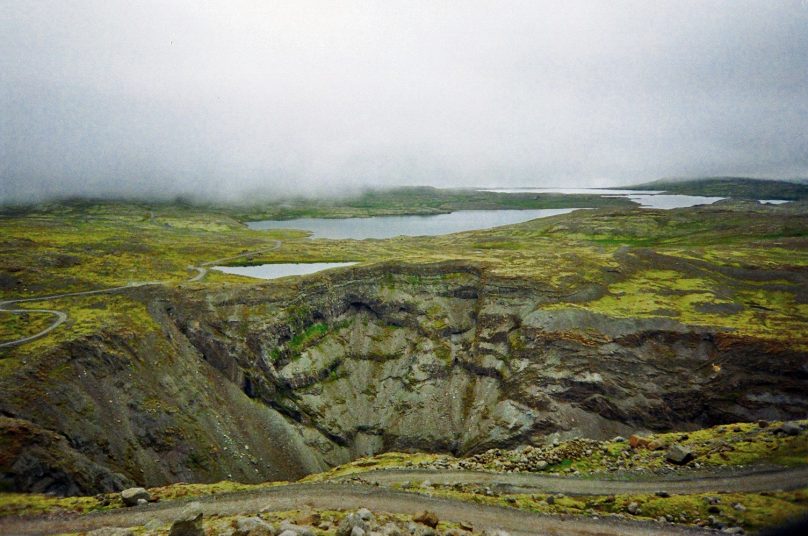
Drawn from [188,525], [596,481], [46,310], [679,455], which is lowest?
[596,481]

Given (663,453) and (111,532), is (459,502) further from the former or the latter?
(111,532)

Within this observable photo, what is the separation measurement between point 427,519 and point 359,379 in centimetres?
5196

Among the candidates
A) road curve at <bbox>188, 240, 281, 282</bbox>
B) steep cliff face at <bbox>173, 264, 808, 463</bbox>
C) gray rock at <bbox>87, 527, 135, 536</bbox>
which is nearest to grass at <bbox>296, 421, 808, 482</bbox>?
gray rock at <bbox>87, 527, 135, 536</bbox>

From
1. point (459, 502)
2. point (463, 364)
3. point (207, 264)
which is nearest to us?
point (459, 502)

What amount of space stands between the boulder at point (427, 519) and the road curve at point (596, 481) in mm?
8348

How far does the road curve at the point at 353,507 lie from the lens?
25000 millimetres

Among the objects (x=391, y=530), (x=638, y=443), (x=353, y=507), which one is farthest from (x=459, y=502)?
(x=638, y=443)

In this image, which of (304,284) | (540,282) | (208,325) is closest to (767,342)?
(540,282)

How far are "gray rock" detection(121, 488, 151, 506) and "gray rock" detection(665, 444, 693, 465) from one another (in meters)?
41.7

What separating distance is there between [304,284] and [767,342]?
78485 mm

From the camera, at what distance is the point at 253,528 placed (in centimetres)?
2195

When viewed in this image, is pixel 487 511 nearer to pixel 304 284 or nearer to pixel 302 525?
pixel 302 525

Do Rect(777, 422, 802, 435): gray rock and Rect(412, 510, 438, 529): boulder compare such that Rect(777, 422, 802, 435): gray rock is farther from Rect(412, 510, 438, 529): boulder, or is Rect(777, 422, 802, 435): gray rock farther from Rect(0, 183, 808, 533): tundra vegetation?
Rect(412, 510, 438, 529): boulder

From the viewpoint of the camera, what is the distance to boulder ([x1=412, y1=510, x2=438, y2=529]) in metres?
24.3
